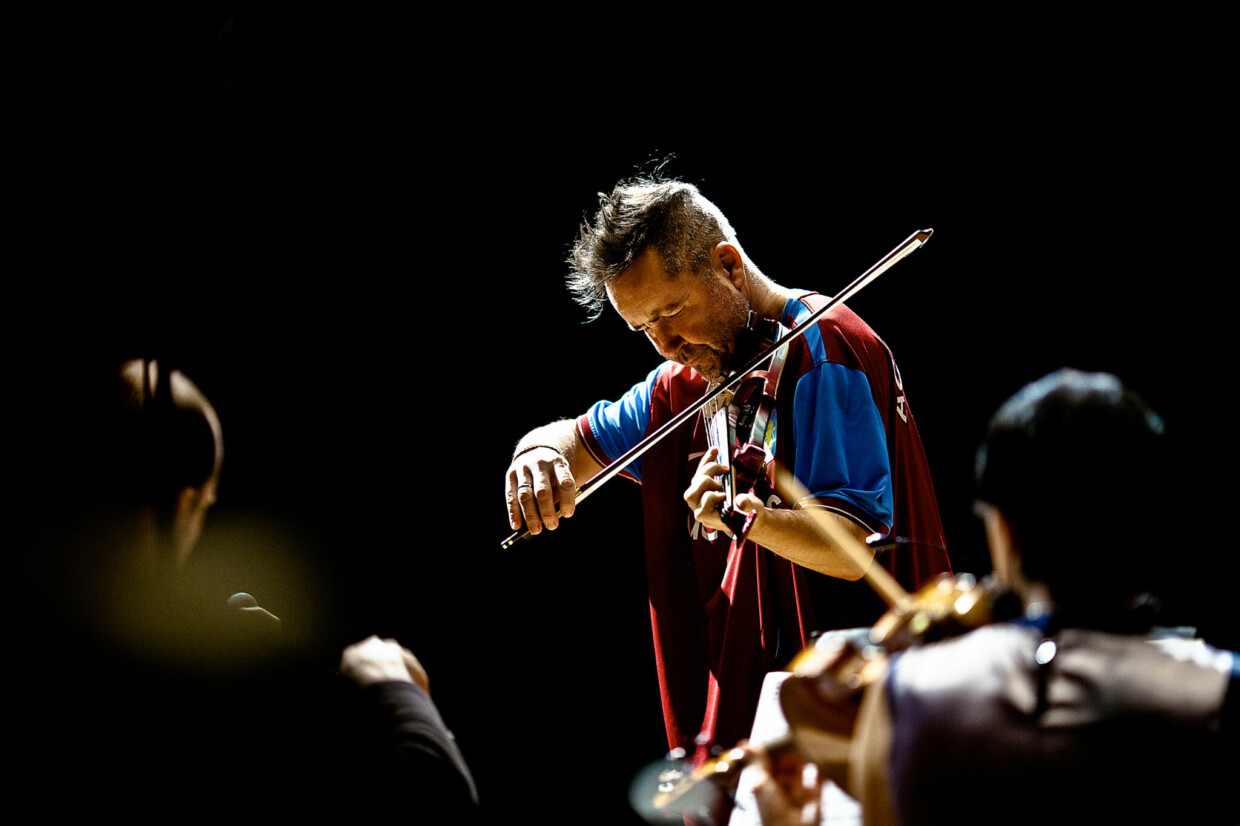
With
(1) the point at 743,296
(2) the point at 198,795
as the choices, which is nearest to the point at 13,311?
(2) the point at 198,795

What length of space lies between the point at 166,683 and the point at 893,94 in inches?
90.6

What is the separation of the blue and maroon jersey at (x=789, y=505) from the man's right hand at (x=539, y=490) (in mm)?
181

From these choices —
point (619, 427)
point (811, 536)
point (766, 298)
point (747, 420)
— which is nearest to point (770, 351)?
point (747, 420)

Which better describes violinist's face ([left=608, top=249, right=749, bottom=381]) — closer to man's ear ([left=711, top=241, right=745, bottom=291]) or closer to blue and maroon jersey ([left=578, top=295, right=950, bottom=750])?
man's ear ([left=711, top=241, right=745, bottom=291])

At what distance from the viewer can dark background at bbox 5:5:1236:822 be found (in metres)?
2.39

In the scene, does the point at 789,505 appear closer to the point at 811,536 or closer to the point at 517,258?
the point at 811,536

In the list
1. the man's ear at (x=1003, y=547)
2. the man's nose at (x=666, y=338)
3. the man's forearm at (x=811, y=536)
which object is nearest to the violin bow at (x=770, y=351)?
the man's nose at (x=666, y=338)

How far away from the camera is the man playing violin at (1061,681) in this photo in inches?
30.8

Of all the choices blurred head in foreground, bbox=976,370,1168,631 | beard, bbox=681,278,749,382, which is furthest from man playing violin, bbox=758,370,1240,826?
beard, bbox=681,278,749,382

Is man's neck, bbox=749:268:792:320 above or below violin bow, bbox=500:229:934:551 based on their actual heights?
above

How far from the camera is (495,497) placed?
3.04 metres

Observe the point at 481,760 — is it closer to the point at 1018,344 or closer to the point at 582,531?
the point at 582,531

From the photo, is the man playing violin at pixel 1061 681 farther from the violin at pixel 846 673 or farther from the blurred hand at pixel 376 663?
the blurred hand at pixel 376 663

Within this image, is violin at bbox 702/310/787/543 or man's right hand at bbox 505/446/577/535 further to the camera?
man's right hand at bbox 505/446/577/535
